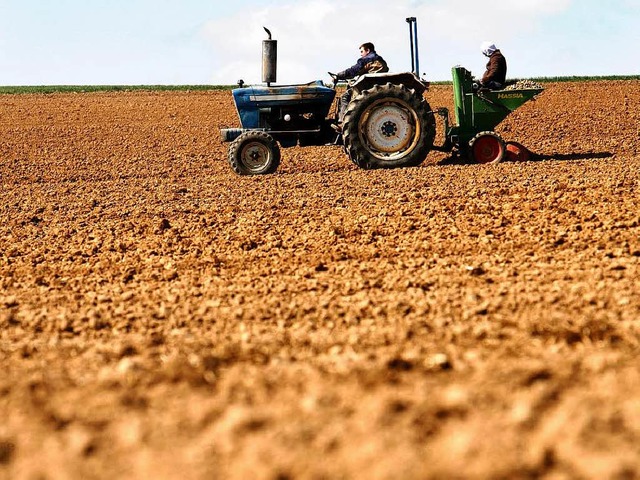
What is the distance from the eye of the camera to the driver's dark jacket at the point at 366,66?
10625 millimetres

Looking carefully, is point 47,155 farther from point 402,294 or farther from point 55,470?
point 55,470

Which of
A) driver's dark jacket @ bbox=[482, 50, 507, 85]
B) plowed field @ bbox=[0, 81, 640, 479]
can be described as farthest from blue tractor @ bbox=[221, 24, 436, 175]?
plowed field @ bbox=[0, 81, 640, 479]

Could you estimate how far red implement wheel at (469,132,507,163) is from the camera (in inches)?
433

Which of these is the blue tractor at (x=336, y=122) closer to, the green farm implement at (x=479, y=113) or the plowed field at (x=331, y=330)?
the green farm implement at (x=479, y=113)

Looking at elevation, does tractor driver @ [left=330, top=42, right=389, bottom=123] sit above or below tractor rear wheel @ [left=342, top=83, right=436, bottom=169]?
above

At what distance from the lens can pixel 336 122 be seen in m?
11.2

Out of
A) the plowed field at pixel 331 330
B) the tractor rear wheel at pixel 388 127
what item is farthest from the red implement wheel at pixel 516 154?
the plowed field at pixel 331 330

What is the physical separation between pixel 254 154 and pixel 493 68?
10.8ft

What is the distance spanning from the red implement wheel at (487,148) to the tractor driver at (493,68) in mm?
648

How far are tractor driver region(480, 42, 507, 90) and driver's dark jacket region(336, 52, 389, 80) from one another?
4.51ft

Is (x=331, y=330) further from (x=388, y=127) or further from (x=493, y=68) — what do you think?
(x=493, y=68)

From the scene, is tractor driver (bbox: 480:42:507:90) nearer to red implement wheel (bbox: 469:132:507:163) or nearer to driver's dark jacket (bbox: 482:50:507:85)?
driver's dark jacket (bbox: 482:50:507:85)

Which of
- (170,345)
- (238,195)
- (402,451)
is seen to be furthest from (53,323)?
(238,195)

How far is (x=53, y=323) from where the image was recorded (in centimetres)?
436
